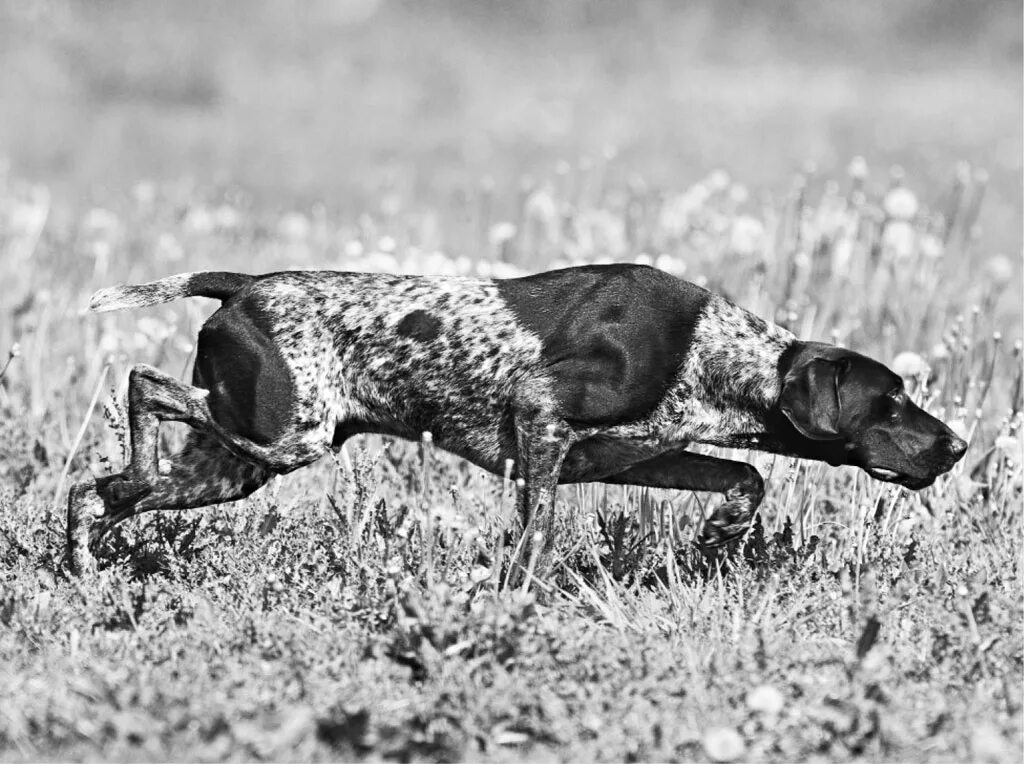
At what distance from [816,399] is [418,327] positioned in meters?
1.22

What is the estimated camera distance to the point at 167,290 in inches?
191

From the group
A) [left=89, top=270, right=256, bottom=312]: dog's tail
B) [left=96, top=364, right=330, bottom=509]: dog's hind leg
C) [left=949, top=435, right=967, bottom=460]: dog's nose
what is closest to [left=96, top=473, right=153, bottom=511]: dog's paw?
[left=96, top=364, right=330, bottom=509]: dog's hind leg

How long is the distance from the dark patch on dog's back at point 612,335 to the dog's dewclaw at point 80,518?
1402 millimetres

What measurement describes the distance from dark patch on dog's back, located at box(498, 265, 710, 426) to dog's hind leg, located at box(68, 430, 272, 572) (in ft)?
3.15

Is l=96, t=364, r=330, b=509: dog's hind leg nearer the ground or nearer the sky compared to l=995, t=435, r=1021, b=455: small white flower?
nearer the sky

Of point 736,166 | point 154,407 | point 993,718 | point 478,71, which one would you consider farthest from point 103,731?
point 478,71

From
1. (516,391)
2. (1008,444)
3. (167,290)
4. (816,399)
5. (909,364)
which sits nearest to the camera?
(816,399)

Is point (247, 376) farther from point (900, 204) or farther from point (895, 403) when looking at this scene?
point (900, 204)

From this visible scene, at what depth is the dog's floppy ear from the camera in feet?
15.1

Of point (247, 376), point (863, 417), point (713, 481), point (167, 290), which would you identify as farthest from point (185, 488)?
point (863, 417)

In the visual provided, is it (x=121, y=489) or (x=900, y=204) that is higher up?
(x=900, y=204)

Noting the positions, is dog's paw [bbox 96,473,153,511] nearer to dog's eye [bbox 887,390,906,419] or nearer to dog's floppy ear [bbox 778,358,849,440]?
dog's floppy ear [bbox 778,358,849,440]

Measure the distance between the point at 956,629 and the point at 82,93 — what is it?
1270 cm

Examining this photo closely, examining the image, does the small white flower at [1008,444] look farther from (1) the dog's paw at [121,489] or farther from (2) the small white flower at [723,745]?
(1) the dog's paw at [121,489]
